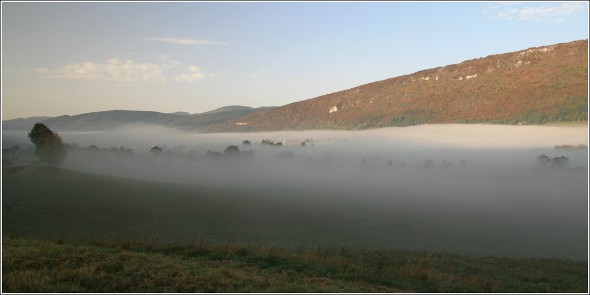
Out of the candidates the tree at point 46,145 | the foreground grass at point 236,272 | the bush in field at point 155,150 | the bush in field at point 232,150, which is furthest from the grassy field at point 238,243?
the bush in field at point 232,150

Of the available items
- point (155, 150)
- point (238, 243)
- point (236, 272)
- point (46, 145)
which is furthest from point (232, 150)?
point (236, 272)

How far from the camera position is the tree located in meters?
83.6

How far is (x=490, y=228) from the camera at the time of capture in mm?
65812

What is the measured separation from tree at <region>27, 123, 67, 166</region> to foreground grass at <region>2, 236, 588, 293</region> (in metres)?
68.7

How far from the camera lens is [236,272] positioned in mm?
18391

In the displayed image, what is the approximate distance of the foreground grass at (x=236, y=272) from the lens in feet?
53.5

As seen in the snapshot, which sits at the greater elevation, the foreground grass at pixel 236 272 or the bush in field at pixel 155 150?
the bush in field at pixel 155 150

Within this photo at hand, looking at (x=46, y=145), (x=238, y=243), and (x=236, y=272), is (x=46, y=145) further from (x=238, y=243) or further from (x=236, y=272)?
(x=236, y=272)

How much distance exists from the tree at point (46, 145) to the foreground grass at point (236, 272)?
68.7 m

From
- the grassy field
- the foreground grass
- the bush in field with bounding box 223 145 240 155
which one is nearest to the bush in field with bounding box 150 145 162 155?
the bush in field with bounding box 223 145 240 155

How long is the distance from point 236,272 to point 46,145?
3137 inches

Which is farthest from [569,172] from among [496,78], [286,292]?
[286,292]

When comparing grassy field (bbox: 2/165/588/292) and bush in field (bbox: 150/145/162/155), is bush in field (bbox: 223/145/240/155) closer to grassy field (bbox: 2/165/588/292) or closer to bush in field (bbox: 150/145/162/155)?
bush in field (bbox: 150/145/162/155)

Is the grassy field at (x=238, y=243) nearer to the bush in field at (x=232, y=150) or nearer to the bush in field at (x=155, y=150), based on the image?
the bush in field at (x=155, y=150)
